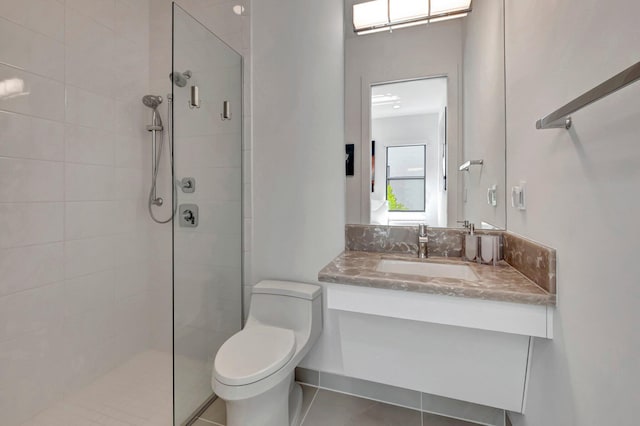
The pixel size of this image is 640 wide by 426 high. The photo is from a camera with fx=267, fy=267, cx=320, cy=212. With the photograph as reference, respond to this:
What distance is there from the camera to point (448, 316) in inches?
39.2

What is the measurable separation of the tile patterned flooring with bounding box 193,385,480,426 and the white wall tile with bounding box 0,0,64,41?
2.26m

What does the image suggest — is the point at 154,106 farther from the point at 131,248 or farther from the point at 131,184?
the point at 131,248

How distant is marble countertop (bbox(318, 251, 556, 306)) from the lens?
913 millimetres

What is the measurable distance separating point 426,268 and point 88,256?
79.6 inches

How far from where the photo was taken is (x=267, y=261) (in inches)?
67.1

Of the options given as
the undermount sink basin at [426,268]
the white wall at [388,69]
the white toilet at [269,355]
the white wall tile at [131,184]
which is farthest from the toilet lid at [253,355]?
the white wall tile at [131,184]

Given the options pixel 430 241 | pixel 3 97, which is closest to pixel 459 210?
pixel 430 241

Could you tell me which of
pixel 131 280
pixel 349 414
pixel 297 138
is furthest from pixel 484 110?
pixel 131 280

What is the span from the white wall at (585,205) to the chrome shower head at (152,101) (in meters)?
2.20

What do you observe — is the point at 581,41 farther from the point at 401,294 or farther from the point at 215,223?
the point at 215,223

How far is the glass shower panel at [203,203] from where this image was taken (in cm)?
133

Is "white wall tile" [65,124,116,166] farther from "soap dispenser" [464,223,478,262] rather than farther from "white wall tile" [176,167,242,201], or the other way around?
"soap dispenser" [464,223,478,262]

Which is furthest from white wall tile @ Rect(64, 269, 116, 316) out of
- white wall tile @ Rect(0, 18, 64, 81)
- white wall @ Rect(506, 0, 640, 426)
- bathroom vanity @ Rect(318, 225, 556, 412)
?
white wall @ Rect(506, 0, 640, 426)

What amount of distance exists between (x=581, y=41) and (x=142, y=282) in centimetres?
259
